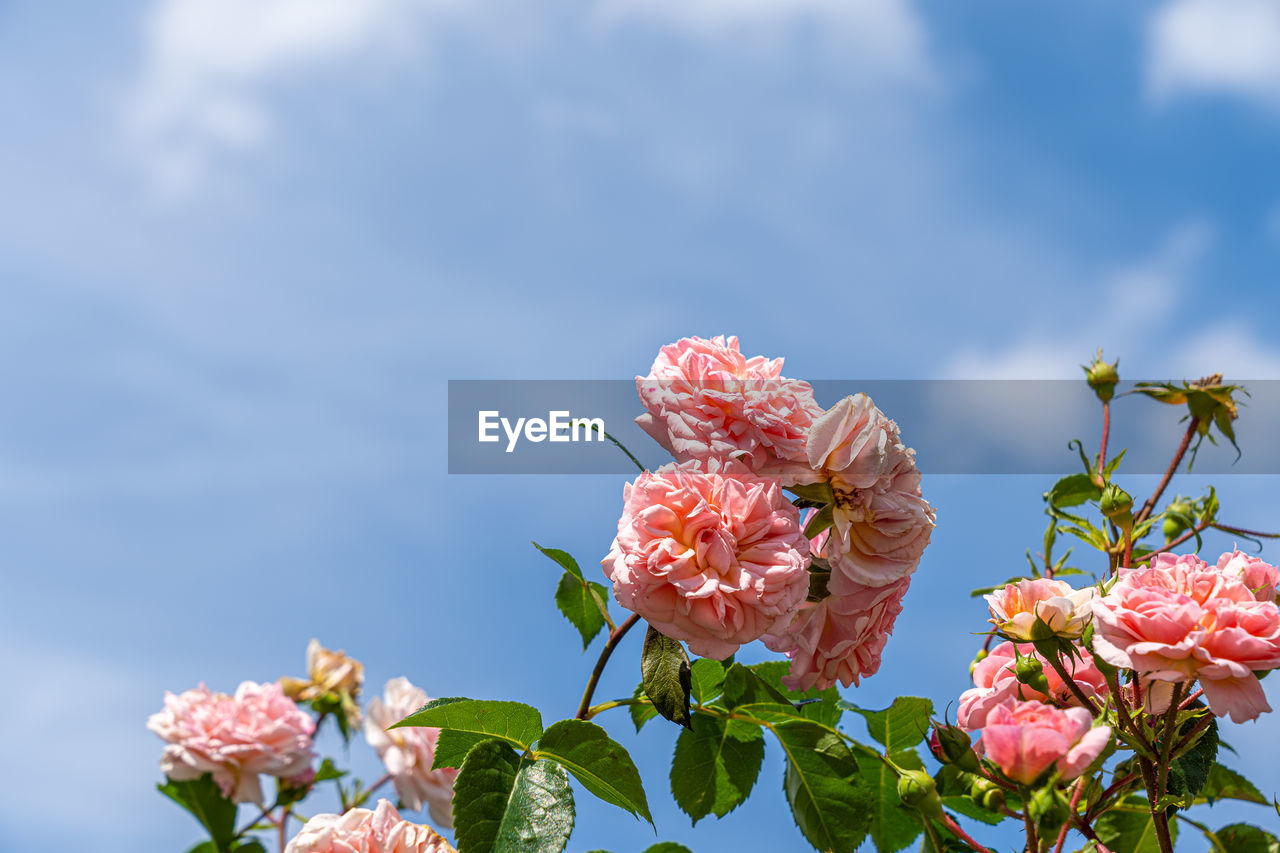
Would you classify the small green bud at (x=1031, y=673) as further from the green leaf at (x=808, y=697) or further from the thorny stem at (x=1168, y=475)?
the thorny stem at (x=1168, y=475)

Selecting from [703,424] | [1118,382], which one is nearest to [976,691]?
[703,424]

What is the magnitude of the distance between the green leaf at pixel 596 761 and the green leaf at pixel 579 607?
352mm

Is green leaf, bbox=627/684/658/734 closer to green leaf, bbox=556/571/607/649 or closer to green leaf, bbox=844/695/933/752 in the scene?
green leaf, bbox=556/571/607/649

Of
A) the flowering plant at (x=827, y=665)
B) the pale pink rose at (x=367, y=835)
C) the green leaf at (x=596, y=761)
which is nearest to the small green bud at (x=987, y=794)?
the flowering plant at (x=827, y=665)

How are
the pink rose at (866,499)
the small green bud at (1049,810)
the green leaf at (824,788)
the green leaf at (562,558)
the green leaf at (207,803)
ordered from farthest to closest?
the green leaf at (207,803) < the green leaf at (562,558) < the green leaf at (824,788) < the pink rose at (866,499) < the small green bud at (1049,810)

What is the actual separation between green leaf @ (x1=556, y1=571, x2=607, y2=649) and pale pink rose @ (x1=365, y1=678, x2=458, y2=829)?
90 centimetres

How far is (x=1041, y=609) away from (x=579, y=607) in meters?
0.75

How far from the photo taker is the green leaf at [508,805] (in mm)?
1156

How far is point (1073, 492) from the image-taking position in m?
1.87

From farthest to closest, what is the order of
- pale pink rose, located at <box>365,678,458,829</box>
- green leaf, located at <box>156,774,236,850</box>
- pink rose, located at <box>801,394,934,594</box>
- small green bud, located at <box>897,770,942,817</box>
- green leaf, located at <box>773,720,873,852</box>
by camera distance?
1. green leaf, located at <box>156,774,236,850</box>
2. pale pink rose, located at <box>365,678,458,829</box>
3. green leaf, located at <box>773,720,873,852</box>
4. pink rose, located at <box>801,394,934,594</box>
5. small green bud, located at <box>897,770,942,817</box>

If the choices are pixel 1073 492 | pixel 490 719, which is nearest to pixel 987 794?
pixel 490 719

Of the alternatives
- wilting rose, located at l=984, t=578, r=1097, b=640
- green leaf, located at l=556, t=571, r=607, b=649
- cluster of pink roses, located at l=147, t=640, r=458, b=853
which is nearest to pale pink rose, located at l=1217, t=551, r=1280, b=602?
wilting rose, located at l=984, t=578, r=1097, b=640

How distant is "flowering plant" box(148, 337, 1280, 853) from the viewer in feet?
3.74

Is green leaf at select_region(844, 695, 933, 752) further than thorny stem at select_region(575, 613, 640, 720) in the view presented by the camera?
Yes
